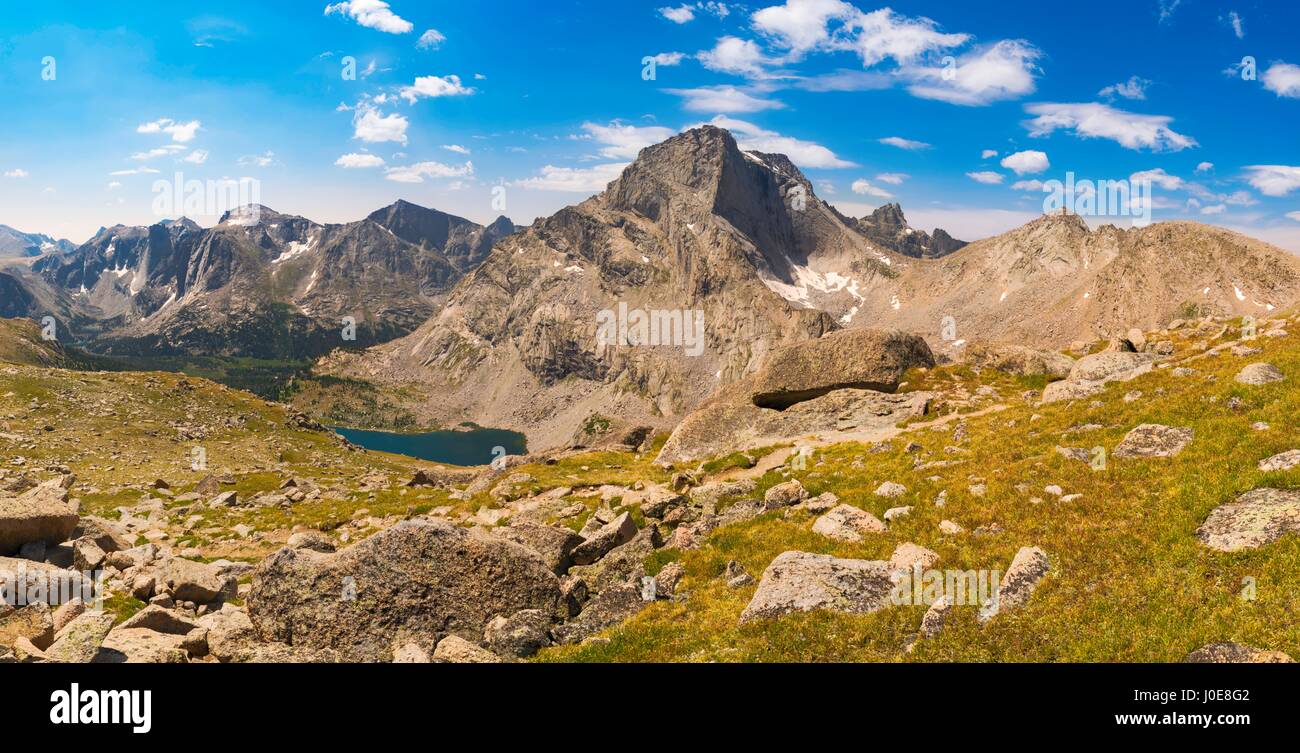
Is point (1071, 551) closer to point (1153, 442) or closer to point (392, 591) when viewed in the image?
point (1153, 442)

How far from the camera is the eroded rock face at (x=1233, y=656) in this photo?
10.2 metres

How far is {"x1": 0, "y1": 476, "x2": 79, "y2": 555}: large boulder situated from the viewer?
2239 centimetres

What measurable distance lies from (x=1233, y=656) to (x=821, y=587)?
802 cm

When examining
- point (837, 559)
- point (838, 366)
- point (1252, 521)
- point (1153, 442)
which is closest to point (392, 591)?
point (837, 559)

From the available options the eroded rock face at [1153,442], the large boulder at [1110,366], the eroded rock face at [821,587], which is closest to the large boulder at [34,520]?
the eroded rock face at [821,587]

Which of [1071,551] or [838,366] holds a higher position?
[838,366]

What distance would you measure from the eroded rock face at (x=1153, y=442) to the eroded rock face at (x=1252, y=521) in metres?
4.80

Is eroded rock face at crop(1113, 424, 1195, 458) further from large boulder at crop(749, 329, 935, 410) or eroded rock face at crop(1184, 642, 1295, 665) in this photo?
large boulder at crop(749, 329, 935, 410)

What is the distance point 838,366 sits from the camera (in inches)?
2297

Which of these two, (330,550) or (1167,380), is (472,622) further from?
(1167,380)

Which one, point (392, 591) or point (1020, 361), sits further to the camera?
point (1020, 361)

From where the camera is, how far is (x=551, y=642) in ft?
57.4
